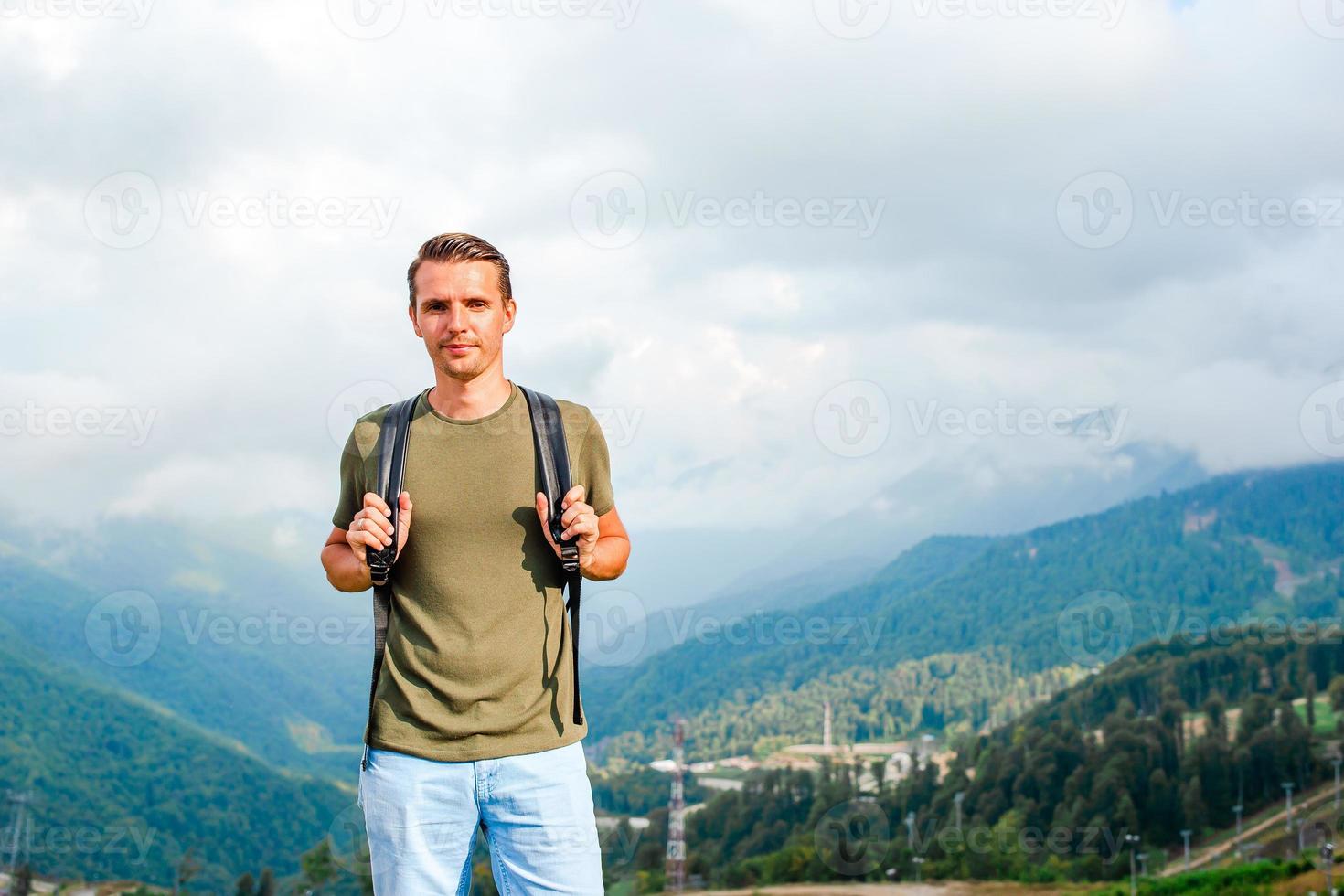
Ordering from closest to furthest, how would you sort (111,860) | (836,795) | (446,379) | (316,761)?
(446,379)
(836,795)
(111,860)
(316,761)

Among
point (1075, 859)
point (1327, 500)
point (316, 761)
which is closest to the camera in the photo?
point (1075, 859)

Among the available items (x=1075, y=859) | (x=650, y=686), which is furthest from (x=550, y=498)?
(x=650, y=686)

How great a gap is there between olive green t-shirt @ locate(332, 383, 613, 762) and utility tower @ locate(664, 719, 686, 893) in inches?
2876

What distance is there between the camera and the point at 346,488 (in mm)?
3625

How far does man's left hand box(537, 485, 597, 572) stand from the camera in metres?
3.23

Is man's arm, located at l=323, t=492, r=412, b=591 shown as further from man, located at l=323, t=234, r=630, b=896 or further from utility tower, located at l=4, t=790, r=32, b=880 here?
utility tower, located at l=4, t=790, r=32, b=880

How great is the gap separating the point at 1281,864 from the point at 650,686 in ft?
277

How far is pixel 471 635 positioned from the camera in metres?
3.29

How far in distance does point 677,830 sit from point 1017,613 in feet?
208

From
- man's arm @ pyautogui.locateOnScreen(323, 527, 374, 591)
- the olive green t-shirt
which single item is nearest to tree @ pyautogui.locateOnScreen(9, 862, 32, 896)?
man's arm @ pyautogui.locateOnScreen(323, 527, 374, 591)

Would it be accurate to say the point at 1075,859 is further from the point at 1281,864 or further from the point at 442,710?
the point at 442,710

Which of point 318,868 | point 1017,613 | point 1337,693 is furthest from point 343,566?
point 1017,613

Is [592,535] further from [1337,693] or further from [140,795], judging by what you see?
[140,795]

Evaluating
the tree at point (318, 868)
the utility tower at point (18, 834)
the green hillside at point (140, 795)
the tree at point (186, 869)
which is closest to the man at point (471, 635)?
the utility tower at point (18, 834)
